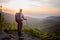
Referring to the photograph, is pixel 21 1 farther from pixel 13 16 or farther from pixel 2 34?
pixel 2 34

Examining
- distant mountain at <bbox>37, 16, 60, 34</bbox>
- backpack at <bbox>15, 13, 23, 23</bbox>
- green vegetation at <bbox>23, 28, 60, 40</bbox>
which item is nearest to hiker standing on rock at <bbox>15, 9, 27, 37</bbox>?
backpack at <bbox>15, 13, 23, 23</bbox>

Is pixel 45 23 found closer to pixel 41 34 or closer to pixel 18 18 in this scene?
pixel 41 34

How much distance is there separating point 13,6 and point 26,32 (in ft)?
1.35

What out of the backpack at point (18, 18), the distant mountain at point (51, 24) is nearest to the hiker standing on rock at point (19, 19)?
the backpack at point (18, 18)

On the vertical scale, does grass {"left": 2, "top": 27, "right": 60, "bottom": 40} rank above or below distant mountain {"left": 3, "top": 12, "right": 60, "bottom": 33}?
below

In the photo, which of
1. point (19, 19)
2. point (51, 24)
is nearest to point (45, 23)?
point (51, 24)

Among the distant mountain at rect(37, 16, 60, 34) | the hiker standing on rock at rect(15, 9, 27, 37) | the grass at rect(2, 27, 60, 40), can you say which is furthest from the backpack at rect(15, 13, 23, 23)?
the distant mountain at rect(37, 16, 60, 34)

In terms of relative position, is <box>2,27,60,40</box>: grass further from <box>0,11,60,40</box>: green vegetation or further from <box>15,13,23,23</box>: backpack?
<box>15,13,23,23</box>: backpack

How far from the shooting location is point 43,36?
7.30ft

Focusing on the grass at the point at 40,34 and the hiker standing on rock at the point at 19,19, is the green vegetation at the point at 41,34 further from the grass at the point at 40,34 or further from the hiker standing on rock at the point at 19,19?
the hiker standing on rock at the point at 19,19

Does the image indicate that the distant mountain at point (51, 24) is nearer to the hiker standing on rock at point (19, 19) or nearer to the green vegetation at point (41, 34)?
the green vegetation at point (41, 34)

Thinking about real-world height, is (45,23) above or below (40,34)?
above

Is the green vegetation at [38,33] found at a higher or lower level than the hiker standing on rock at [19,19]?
lower

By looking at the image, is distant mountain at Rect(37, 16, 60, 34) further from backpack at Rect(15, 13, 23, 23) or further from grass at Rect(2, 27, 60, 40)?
backpack at Rect(15, 13, 23, 23)
